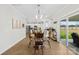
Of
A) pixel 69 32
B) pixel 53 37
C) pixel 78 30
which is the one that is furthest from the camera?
pixel 53 37

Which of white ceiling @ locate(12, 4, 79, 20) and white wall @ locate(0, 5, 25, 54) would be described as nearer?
white wall @ locate(0, 5, 25, 54)

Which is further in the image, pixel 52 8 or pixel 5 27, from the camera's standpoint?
pixel 52 8

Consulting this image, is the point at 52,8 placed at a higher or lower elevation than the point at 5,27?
higher

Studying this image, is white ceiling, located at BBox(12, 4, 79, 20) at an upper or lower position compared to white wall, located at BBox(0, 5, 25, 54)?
upper

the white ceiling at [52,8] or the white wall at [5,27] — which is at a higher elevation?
the white ceiling at [52,8]

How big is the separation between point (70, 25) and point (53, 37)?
4.18 m

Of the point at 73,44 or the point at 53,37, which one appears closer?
the point at 73,44

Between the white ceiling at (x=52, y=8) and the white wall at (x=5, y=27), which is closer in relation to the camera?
the white wall at (x=5, y=27)
